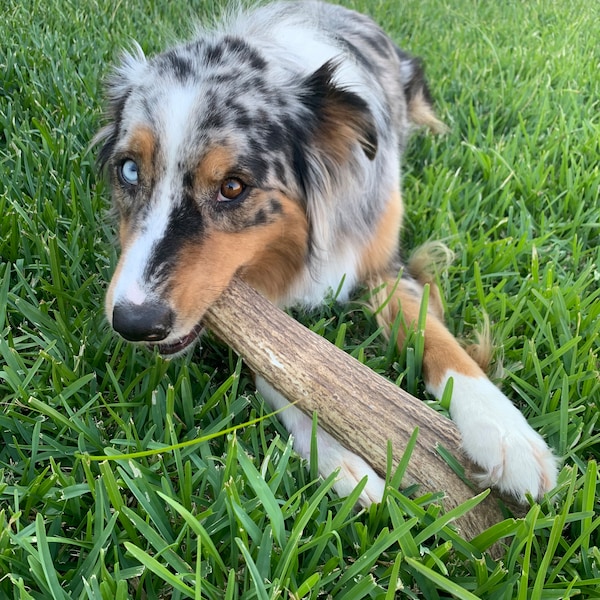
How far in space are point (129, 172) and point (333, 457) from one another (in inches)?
49.1

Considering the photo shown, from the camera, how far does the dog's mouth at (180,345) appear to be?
1.93 metres

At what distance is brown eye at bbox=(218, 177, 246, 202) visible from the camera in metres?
2.00

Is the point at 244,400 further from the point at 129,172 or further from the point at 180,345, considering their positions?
the point at 129,172

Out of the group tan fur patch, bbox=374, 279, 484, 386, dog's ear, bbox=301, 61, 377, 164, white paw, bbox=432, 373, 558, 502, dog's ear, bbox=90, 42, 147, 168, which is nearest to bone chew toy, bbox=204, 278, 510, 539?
white paw, bbox=432, 373, 558, 502

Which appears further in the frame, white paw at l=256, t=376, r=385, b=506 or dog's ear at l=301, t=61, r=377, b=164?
dog's ear at l=301, t=61, r=377, b=164

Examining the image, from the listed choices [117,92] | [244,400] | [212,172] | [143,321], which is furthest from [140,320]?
[117,92]

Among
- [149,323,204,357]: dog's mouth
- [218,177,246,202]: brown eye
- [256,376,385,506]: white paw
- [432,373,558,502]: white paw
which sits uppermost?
[218,177,246,202]: brown eye

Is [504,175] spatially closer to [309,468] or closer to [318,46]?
[318,46]

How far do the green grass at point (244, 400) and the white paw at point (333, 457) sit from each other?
57 mm

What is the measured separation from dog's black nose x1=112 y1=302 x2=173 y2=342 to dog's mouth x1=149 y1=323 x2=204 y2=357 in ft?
0.58

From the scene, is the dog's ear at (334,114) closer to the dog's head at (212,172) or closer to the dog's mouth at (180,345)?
the dog's head at (212,172)

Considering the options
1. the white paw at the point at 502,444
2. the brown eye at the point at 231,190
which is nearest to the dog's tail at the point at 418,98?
the brown eye at the point at 231,190

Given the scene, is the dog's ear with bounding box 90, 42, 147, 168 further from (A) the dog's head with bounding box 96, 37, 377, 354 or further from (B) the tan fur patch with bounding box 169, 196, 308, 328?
(B) the tan fur patch with bounding box 169, 196, 308, 328

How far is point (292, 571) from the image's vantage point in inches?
54.6
